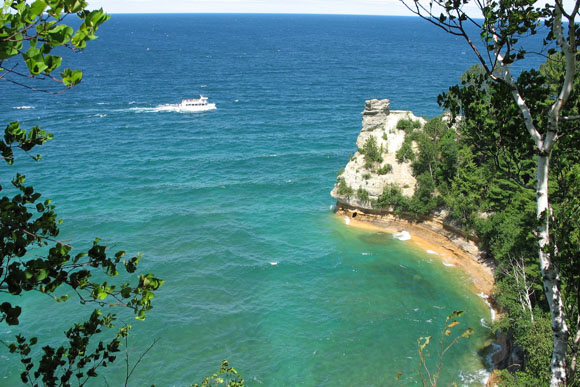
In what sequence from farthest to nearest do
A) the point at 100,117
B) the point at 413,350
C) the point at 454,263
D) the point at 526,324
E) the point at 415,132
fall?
1. the point at 100,117
2. the point at 415,132
3. the point at 454,263
4. the point at 413,350
5. the point at 526,324

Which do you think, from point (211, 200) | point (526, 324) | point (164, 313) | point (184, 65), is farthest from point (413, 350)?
point (184, 65)

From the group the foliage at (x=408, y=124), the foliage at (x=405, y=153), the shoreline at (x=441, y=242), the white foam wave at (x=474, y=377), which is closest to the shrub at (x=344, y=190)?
the shoreline at (x=441, y=242)

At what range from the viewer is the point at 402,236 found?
43.0 meters

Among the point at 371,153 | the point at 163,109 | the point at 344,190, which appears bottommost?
the point at 344,190

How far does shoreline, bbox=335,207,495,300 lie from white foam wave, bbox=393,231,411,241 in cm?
29

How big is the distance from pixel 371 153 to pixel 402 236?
9.48m

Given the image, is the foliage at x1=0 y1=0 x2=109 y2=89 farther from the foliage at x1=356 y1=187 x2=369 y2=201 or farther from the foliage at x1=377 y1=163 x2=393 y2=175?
the foliage at x1=377 y1=163 x2=393 y2=175

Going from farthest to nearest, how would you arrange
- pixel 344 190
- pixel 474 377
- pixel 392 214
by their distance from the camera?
pixel 344 190 → pixel 392 214 → pixel 474 377

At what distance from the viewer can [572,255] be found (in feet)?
33.8

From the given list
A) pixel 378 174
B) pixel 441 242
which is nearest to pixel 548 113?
pixel 441 242

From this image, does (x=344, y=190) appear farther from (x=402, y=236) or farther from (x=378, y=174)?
(x=402, y=236)

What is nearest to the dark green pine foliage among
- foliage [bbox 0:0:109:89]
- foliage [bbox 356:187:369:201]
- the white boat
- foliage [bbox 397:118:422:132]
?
foliage [bbox 397:118:422:132]

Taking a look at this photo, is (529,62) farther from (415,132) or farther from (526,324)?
(526,324)

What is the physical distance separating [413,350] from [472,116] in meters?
21.6
